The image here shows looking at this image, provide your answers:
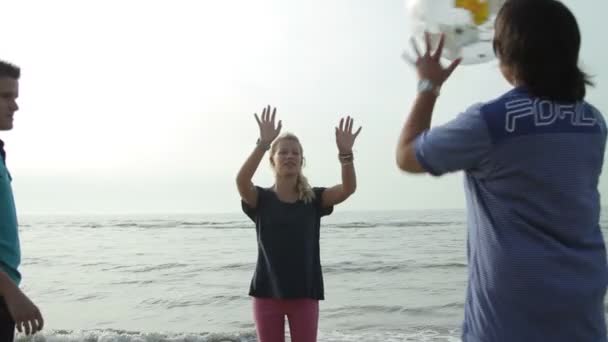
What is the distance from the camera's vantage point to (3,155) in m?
2.98

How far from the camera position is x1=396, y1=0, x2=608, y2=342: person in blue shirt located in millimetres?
1895

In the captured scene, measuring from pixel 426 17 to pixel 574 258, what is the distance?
1.05 metres

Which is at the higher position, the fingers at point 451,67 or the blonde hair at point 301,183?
the fingers at point 451,67

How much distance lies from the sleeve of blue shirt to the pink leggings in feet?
8.75

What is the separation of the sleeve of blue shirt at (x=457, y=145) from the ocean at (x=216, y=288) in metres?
7.04

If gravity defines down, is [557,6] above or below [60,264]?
above

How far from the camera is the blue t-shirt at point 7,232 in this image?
2.81 meters

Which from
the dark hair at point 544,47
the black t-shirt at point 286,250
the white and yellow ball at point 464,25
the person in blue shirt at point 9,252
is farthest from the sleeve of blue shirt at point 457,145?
the black t-shirt at point 286,250

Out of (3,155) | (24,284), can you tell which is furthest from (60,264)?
(3,155)

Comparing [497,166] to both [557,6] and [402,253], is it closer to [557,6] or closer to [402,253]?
[557,6]

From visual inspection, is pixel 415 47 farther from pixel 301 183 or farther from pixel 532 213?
pixel 301 183

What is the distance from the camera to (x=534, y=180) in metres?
1.91

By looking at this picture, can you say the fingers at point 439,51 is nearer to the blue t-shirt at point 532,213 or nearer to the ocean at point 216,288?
the blue t-shirt at point 532,213

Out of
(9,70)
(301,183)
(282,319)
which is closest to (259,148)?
(301,183)
